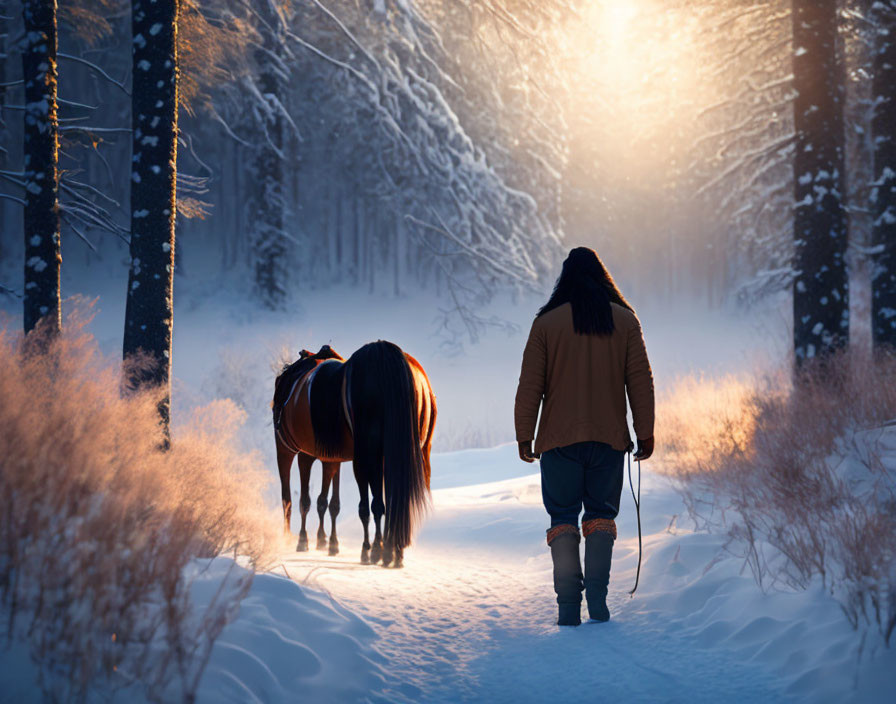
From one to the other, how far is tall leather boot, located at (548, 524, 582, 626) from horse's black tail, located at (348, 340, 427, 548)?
1.65m

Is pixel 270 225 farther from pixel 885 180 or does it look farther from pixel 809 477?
pixel 809 477

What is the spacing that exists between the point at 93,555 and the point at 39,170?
595 cm

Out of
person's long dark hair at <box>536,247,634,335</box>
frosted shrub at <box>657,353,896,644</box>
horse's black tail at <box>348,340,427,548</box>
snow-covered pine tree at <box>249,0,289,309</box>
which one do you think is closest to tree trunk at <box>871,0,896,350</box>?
frosted shrub at <box>657,353,896,644</box>

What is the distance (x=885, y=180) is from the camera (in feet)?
34.0

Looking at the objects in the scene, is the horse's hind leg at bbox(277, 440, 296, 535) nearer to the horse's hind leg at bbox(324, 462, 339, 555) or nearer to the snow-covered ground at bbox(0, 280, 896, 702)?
the horse's hind leg at bbox(324, 462, 339, 555)

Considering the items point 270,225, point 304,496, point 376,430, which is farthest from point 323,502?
point 270,225

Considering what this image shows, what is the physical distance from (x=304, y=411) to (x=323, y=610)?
10.9 feet

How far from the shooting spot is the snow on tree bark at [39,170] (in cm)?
721

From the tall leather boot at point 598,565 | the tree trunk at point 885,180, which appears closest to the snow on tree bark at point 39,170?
the tall leather boot at point 598,565

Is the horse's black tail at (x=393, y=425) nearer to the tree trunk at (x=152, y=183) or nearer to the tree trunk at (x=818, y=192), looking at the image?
the tree trunk at (x=152, y=183)

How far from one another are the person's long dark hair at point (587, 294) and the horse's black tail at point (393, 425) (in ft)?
5.81

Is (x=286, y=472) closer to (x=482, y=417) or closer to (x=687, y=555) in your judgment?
(x=687, y=555)

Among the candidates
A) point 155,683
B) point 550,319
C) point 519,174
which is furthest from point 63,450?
point 519,174

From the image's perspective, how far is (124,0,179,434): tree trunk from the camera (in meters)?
6.70
